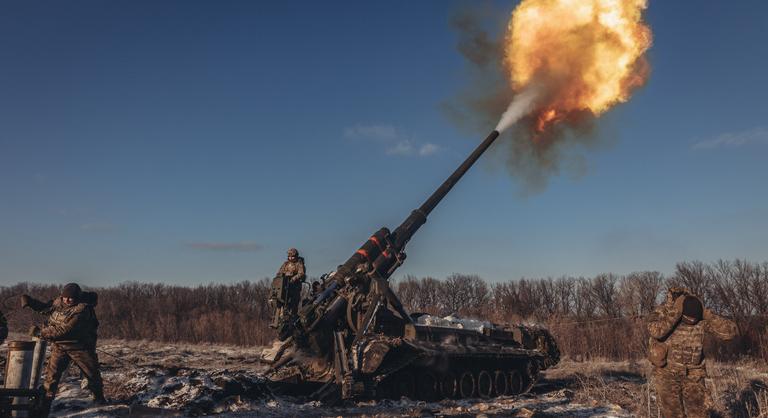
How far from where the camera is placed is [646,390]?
11.5 m

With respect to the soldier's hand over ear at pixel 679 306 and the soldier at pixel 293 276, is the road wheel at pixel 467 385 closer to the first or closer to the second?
the soldier at pixel 293 276

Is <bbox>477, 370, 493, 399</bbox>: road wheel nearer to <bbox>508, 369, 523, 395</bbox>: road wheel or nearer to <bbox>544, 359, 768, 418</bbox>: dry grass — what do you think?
<bbox>508, 369, 523, 395</bbox>: road wheel

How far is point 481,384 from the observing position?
13.7m

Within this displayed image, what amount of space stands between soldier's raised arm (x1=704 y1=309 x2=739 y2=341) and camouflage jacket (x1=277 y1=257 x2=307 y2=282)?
29.9 feet

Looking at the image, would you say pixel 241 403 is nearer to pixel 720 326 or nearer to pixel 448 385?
pixel 448 385

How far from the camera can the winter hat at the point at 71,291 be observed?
29.1ft

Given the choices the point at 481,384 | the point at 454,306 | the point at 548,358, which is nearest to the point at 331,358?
the point at 481,384

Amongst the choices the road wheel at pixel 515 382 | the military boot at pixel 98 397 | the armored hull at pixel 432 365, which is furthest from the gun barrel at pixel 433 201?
the military boot at pixel 98 397

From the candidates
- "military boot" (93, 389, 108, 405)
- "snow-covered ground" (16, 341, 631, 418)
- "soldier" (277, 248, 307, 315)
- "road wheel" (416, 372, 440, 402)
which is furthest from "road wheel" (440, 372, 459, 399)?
"military boot" (93, 389, 108, 405)

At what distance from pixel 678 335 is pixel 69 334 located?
331 inches

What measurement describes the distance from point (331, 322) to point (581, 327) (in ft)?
69.4

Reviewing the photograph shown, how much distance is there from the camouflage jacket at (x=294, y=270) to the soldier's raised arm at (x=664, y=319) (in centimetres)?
855

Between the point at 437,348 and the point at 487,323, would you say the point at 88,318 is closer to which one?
the point at 437,348

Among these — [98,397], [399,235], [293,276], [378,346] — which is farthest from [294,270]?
[98,397]
